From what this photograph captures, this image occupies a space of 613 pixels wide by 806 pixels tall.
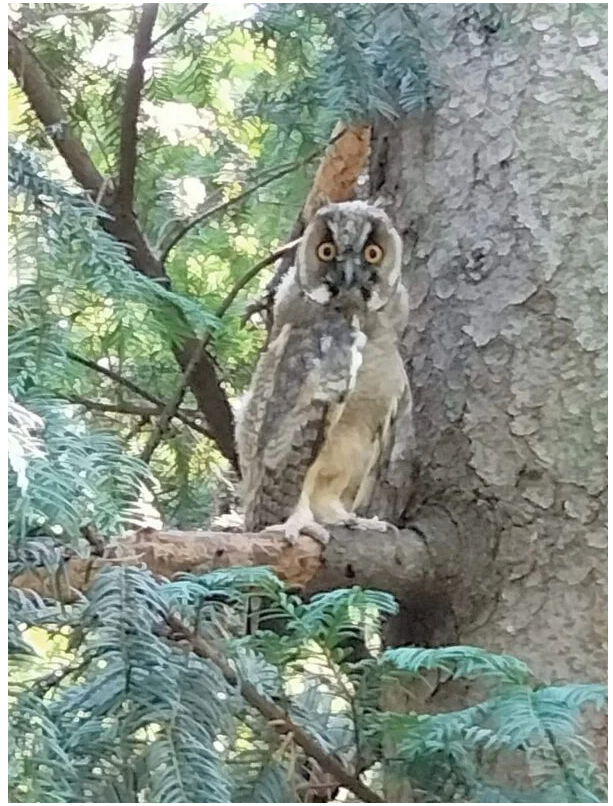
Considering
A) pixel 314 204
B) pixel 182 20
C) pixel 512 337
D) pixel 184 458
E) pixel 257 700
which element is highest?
pixel 182 20

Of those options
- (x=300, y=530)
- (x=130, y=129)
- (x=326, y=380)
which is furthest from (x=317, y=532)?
(x=130, y=129)

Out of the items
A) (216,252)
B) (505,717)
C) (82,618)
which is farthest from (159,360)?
(505,717)

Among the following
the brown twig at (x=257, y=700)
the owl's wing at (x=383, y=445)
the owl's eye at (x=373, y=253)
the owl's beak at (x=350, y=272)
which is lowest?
the brown twig at (x=257, y=700)

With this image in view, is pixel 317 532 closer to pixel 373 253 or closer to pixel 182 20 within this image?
pixel 373 253

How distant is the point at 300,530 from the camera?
34.8 inches

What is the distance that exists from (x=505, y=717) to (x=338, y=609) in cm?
13

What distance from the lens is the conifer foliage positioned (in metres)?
0.71

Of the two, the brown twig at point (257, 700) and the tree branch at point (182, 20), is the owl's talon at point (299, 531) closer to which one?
the brown twig at point (257, 700)

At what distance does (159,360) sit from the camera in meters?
0.91

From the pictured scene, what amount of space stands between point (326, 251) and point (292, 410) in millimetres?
130

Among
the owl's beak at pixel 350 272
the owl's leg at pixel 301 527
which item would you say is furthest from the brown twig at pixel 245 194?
the owl's leg at pixel 301 527

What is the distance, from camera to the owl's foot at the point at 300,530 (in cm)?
87

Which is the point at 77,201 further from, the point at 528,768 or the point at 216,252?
the point at 528,768

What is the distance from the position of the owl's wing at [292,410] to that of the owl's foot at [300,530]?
1 centimetres
